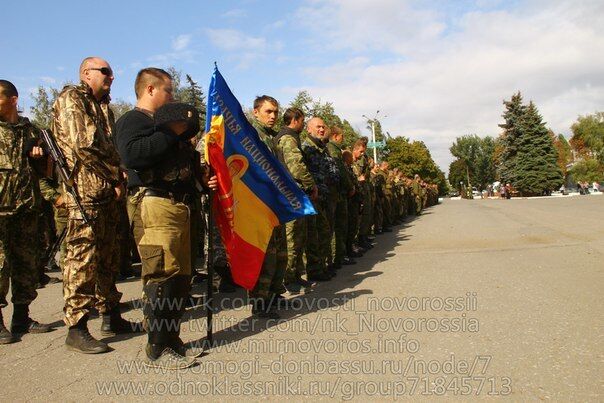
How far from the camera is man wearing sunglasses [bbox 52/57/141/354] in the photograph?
3.75m

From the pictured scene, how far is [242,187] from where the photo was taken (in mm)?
4305

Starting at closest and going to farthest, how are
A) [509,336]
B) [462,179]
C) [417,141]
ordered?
[509,336] < [417,141] < [462,179]

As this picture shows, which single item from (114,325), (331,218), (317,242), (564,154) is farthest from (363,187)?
(564,154)

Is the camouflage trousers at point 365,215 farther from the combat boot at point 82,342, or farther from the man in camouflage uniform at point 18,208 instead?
the combat boot at point 82,342

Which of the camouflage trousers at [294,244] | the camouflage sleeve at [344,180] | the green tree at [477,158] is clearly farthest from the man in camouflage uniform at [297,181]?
the green tree at [477,158]

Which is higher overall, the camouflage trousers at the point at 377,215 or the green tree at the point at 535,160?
the green tree at the point at 535,160

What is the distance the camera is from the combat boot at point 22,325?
4.45 m

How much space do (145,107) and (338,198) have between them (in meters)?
4.26

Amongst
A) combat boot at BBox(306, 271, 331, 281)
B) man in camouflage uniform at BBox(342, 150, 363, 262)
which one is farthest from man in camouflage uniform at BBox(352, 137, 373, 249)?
combat boot at BBox(306, 271, 331, 281)

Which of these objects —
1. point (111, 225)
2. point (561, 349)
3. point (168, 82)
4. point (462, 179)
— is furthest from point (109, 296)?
point (462, 179)

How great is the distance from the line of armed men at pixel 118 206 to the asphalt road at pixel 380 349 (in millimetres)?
271

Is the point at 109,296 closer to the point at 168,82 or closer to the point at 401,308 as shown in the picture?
the point at 168,82

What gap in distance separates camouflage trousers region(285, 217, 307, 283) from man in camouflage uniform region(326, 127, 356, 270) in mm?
1487

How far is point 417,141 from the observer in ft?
260
